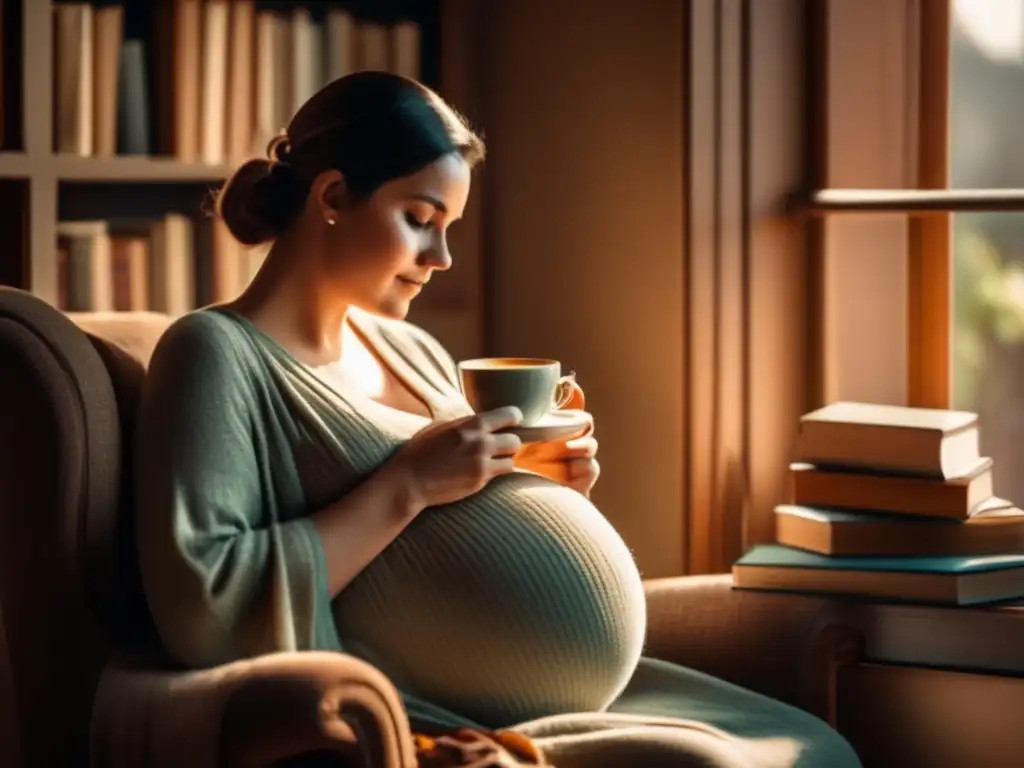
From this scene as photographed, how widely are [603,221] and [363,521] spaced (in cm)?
108

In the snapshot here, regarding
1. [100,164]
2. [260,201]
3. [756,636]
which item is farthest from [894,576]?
[100,164]

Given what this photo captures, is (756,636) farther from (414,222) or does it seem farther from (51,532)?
(51,532)

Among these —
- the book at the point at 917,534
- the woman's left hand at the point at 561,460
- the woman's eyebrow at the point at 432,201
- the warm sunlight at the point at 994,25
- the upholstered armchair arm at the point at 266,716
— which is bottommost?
the upholstered armchair arm at the point at 266,716

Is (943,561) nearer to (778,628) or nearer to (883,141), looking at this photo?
(778,628)

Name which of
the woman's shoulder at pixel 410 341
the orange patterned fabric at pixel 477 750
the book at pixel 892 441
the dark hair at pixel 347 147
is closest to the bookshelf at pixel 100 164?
the woman's shoulder at pixel 410 341

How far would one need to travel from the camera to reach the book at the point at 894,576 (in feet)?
6.32

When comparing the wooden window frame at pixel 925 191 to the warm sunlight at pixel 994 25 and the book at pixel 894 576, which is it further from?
the book at pixel 894 576

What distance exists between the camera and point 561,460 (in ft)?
5.84

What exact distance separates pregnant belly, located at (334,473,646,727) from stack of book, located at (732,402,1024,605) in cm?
47

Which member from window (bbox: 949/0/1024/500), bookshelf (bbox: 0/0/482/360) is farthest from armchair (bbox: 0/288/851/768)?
window (bbox: 949/0/1024/500)

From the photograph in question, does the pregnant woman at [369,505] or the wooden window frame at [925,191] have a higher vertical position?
the wooden window frame at [925,191]

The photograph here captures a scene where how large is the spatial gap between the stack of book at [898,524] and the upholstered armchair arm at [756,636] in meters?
0.04

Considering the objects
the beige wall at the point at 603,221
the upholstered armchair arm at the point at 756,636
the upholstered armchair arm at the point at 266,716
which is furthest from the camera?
the beige wall at the point at 603,221

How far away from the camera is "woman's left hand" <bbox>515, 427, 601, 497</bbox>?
1.77 m
